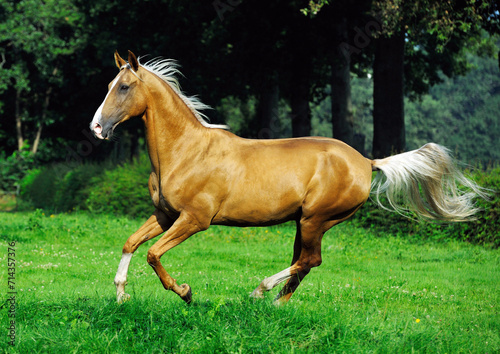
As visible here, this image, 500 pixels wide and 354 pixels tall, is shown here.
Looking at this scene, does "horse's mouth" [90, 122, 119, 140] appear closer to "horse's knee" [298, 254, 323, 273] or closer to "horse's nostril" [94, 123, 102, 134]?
"horse's nostril" [94, 123, 102, 134]

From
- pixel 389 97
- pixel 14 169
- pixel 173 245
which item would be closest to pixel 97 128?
pixel 173 245

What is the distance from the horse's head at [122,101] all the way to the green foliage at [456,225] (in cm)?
776

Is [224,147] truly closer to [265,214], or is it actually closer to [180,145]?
[180,145]

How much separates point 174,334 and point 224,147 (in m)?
2.26

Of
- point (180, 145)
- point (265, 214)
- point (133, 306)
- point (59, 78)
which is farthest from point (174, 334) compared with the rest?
point (59, 78)

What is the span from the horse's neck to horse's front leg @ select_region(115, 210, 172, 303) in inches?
20.9

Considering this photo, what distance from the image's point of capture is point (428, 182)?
22.5 feet

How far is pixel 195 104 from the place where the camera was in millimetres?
6645

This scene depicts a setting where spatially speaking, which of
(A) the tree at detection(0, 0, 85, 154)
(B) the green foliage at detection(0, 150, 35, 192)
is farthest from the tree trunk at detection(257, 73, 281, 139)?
(B) the green foliage at detection(0, 150, 35, 192)

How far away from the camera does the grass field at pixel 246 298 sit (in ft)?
15.7

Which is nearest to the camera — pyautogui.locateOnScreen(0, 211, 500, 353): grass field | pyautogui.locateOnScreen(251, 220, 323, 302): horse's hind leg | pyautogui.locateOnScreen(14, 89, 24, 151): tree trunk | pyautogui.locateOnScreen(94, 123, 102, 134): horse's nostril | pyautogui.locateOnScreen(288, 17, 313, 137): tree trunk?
pyautogui.locateOnScreen(0, 211, 500, 353): grass field

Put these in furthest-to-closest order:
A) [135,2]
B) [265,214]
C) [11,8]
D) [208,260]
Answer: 1. [11,8]
2. [135,2]
3. [208,260]
4. [265,214]

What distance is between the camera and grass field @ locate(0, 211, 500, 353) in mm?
4785

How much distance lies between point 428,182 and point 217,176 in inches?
103
